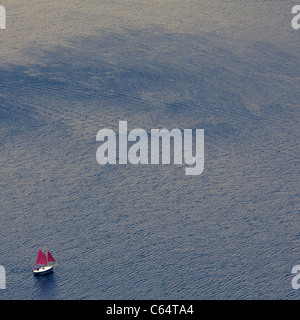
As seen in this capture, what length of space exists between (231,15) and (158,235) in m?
59.7

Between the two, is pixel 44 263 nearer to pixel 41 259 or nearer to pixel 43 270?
pixel 41 259

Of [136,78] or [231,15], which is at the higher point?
[231,15]

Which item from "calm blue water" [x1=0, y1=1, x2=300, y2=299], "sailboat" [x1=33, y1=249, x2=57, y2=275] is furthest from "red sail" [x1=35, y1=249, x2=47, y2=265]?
"calm blue water" [x1=0, y1=1, x2=300, y2=299]

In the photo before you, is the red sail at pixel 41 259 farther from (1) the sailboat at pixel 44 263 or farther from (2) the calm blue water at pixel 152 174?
(2) the calm blue water at pixel 152 174

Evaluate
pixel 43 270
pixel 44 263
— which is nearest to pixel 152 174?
pixel 44 263

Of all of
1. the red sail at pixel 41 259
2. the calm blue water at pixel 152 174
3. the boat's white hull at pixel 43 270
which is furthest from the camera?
the calm blue water at pixel 152 174

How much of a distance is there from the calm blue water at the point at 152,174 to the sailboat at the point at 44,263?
0.69 metres

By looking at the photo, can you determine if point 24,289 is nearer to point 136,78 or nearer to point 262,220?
point 262,220

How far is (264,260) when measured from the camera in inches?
2498

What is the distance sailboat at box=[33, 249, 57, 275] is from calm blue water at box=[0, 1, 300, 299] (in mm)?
689

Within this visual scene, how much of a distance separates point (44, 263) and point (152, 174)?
19.5 metres

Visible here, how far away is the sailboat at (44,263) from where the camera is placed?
201 ft

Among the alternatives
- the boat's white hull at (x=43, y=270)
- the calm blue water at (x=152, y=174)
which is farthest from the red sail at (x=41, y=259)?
the calm blue water at (x=152, y=174)
